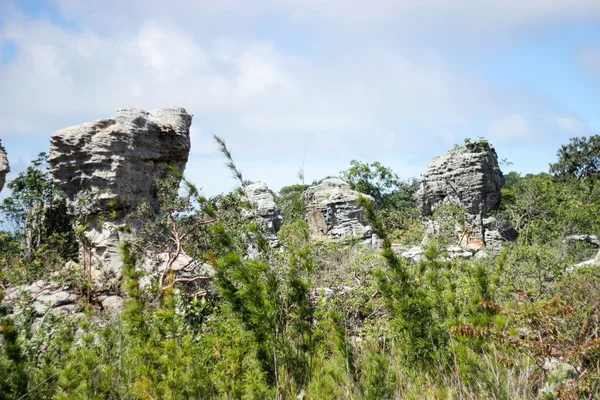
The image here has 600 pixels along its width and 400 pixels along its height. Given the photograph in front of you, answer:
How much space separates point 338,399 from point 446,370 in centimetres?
79

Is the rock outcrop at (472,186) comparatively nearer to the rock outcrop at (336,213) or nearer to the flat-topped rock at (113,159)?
the rock outcrop at (336,213)

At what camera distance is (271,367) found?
2.79 meters

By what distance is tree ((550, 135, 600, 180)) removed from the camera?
34000 mm

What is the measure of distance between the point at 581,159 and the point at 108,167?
115 feet

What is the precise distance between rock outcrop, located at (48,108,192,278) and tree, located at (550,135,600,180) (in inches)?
1279

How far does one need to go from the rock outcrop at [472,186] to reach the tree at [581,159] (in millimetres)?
17006

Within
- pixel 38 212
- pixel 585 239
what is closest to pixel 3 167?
pixel 38 212

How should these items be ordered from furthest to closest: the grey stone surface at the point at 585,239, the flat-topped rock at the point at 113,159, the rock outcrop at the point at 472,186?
the rock outcrop at the point at 472,186 → the grey stone surface at the point at 585,239 → the flat-topped rock at the point at 113,159

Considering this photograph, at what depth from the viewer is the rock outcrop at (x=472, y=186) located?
64.7 ft

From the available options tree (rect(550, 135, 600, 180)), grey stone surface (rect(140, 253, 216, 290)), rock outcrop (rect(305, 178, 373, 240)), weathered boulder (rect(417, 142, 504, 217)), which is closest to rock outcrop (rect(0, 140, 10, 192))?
grey stone surface (rect(140, 253, 216, 290))

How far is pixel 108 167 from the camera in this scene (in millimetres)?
10859

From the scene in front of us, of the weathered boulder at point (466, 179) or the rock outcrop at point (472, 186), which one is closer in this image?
the rock outcrop at point (472, 186)

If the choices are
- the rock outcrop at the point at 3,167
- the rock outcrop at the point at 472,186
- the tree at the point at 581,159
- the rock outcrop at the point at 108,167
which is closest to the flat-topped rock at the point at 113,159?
the rock outcrop at the point at 108,167

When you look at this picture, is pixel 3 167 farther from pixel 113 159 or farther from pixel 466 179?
pixel 466 179
